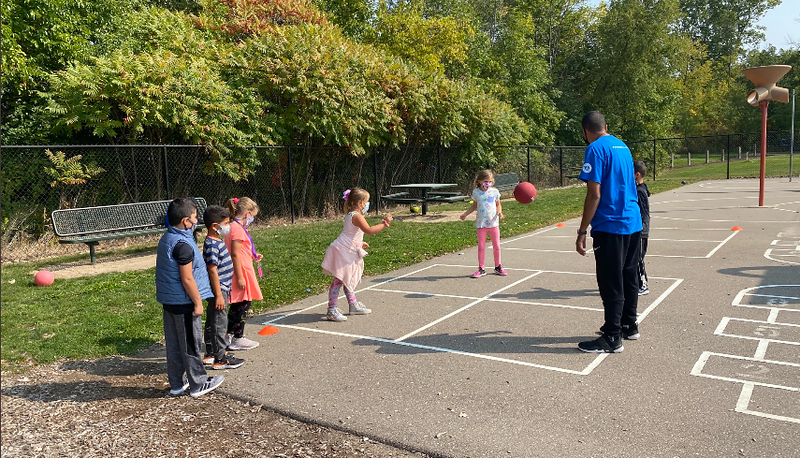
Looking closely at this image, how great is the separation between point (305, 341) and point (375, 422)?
1.99 metres

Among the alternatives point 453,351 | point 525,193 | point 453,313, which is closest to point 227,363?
point 453,351

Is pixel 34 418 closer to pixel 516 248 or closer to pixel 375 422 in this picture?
pixel 375 422

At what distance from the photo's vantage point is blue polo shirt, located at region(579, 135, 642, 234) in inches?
198

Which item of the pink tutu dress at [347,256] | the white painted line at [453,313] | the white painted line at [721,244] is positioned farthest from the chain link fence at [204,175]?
the white painted line at [721,244]

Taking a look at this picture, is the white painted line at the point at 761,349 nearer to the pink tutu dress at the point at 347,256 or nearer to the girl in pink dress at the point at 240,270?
the pink tutu dress at the point at 347,256

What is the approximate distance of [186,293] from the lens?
14.8 ft

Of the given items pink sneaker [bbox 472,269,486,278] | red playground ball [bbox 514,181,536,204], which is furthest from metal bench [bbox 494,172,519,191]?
pink sneaker [bbox 472,269,486,278]

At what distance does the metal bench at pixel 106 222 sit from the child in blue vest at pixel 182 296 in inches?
204

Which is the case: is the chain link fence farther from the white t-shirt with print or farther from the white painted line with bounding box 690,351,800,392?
the white painted line with bounding box 690,351,800,392

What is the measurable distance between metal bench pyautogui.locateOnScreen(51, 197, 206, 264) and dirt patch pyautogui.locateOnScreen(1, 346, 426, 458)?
502cm

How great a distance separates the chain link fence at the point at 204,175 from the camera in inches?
438

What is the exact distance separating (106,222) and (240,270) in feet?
20.4

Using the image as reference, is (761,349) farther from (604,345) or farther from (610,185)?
(610,185)

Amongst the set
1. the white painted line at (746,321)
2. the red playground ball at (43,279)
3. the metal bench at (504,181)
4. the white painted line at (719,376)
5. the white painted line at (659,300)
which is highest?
the metal bench at (504,181)
